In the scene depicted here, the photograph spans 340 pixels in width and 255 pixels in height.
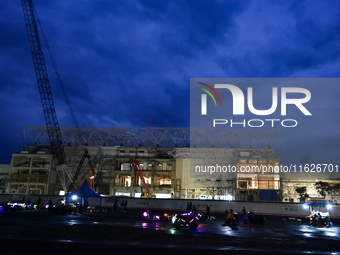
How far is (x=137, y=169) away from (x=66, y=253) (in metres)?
78.6

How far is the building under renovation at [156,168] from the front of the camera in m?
86.1

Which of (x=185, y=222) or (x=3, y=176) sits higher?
(x=3, y=176)

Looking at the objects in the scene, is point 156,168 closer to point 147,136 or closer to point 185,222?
point 147,136

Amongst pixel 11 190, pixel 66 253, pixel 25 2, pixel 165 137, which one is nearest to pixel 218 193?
pixel 165 137

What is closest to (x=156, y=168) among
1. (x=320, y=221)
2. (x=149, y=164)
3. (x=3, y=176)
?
(x=149, y=164)

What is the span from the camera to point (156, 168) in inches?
3767

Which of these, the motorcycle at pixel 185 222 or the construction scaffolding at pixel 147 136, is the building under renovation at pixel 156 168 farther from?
the motorcycle at pixel 185 222

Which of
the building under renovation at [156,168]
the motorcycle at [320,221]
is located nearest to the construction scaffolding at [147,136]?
the building under renovation at [156,168]

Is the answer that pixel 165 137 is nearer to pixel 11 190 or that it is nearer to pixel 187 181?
pixel 187 181

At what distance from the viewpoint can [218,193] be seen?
286 ft

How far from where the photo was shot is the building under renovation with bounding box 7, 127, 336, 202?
8612cm

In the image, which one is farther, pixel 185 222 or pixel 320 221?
pixel 320 221

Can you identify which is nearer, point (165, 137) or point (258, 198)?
point (258, 198)

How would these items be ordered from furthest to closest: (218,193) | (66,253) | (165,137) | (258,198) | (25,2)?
(165,137) < (218,193) < (258,198) < (25,2) < (66,253)
